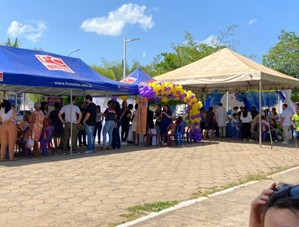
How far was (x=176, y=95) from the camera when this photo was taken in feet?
48.1

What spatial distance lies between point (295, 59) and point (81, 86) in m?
29.0

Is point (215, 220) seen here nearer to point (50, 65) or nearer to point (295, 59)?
point (50, 65)

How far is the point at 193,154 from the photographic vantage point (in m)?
11.6

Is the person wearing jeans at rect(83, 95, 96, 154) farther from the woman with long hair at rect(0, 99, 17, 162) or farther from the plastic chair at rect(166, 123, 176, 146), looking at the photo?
the plastic chair at rect(166, 123, 176, 146)

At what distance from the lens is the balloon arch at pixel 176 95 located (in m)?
13.7

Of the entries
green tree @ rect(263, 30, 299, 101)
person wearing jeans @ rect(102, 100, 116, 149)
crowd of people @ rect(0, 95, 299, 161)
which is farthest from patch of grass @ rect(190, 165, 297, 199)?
green tree @ rect(263, 30, 299, 101)

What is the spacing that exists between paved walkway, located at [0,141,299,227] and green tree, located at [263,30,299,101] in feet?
83.4

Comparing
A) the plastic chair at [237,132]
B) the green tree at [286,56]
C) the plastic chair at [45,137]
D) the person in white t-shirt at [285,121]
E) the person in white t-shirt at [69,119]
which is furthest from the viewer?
the green tree at [286,56]

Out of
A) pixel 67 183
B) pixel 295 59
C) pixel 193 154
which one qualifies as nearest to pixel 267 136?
pixel 193 154

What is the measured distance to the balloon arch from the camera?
45.0 feet

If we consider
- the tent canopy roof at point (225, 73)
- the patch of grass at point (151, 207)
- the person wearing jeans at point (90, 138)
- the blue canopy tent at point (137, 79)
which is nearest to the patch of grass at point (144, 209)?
the patch of grass at point (151, 207)

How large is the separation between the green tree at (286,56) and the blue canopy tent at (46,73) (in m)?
25.9

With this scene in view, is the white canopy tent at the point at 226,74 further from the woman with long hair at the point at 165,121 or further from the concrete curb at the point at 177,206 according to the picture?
the concrete curb at the point at 177,206

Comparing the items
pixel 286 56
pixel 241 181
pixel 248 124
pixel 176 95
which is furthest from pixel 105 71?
pixel 241 181
